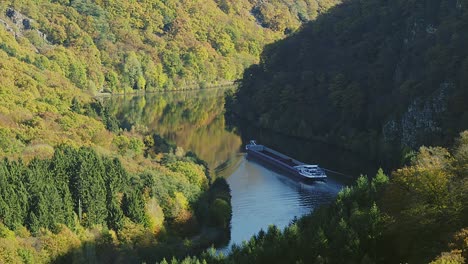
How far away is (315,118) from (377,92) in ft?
34.2

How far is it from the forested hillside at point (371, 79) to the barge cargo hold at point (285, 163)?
8798 millimetres

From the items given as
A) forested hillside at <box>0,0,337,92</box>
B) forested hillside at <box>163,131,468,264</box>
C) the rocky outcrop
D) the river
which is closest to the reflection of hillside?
the river

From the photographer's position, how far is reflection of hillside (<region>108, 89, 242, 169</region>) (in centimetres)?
8619

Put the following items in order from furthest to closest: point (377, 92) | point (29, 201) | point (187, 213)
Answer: point (377, 92)
point (187, 213)
point (29, 201)

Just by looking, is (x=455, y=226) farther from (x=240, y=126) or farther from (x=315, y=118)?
(x=240, y=126)

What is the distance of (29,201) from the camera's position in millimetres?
43531

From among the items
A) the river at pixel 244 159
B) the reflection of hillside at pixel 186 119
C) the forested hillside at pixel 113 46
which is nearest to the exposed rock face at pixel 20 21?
the forested hillside at pixel 113 46

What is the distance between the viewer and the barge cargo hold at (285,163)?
2623 inches

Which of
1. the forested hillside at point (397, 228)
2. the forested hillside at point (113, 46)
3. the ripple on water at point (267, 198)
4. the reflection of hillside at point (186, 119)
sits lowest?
the ripple on water at point (267, 198)

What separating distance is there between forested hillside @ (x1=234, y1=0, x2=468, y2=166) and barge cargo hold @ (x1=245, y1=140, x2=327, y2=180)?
8.80 metres

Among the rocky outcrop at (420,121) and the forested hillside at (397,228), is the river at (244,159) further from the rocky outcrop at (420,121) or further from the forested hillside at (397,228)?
the forested hillside at (397,228)

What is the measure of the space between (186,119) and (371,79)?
36.9 m

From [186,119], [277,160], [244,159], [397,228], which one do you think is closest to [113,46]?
[186,119]

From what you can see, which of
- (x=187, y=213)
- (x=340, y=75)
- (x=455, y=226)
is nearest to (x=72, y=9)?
(x=340, y=75)
